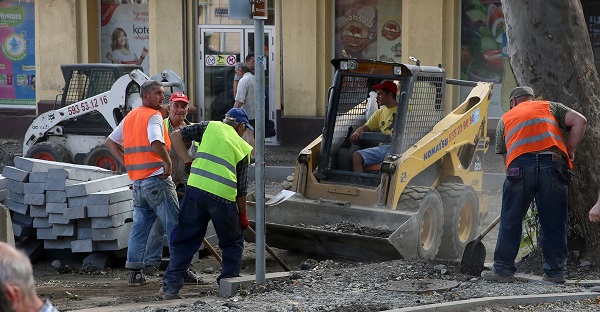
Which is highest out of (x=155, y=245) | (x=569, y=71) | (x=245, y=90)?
(x=569, y=71)

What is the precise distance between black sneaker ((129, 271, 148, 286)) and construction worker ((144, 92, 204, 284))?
0.16 meters

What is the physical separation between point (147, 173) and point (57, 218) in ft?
4.75

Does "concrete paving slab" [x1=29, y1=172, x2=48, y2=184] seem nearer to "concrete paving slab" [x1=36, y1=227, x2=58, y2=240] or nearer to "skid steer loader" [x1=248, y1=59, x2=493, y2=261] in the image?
"concrete paving slab" [x1=36, y1=227, x2=58, y2=240]

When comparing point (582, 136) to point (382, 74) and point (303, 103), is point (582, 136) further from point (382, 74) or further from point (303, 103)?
point (303, 103)

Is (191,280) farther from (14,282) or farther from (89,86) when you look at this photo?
(89,86)

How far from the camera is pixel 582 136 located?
809 cm

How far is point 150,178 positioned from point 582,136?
12.0 feet

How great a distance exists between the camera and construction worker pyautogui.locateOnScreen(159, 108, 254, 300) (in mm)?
7875

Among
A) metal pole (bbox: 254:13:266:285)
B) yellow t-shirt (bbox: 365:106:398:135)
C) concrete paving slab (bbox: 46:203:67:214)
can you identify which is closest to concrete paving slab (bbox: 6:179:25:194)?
concrete paving slab (bbox: 46:203:67:214)

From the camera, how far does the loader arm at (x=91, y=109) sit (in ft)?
47.1

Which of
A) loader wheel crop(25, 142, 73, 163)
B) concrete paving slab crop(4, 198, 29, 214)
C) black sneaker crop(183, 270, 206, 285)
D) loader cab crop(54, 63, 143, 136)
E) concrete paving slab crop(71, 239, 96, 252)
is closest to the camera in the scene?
black sneaker crop(183, 270, 206, 285)

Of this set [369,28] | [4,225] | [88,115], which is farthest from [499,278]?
[369,28]

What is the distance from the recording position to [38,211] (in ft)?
32.2

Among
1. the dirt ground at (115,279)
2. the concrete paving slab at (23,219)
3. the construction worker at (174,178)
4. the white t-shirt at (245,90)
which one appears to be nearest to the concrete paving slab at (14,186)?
the concrete paving slab at (23,219)
